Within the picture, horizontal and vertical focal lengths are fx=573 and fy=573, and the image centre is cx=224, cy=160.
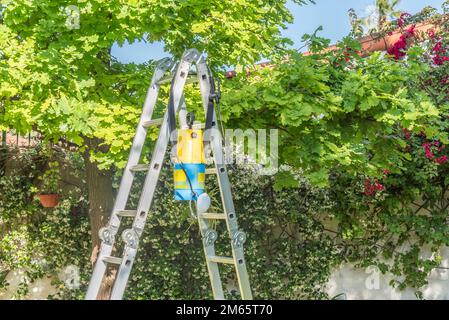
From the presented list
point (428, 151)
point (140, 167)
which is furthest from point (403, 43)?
point (140, 167)

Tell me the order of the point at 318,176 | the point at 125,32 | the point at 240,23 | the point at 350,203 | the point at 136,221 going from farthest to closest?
the point at 350,203 → the point at 240,23 → the point at 125,32 → the point at 318,176 → the point at 136,221

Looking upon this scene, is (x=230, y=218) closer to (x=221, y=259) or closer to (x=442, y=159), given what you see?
(x=221, y=259)

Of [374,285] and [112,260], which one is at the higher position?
[374,285]

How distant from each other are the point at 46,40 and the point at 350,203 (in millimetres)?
3713

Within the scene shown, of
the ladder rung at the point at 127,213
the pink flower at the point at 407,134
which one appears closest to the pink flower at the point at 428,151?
the pink flower at the point at 407,134

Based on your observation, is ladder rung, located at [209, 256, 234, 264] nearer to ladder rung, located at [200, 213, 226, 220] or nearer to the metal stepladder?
the metal stepladder

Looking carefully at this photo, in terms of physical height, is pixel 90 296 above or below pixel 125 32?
below

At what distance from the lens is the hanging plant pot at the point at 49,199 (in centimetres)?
717

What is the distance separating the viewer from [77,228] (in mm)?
7234

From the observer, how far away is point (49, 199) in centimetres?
718

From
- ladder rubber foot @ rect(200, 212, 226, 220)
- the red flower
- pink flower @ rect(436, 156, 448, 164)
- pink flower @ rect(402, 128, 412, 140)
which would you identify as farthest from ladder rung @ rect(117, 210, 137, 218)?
the red flower

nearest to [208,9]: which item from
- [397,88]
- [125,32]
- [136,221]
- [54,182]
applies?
[125,32]

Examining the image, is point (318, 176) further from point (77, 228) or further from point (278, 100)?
point (77, 228)

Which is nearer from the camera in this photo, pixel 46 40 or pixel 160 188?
pixel 46 40
